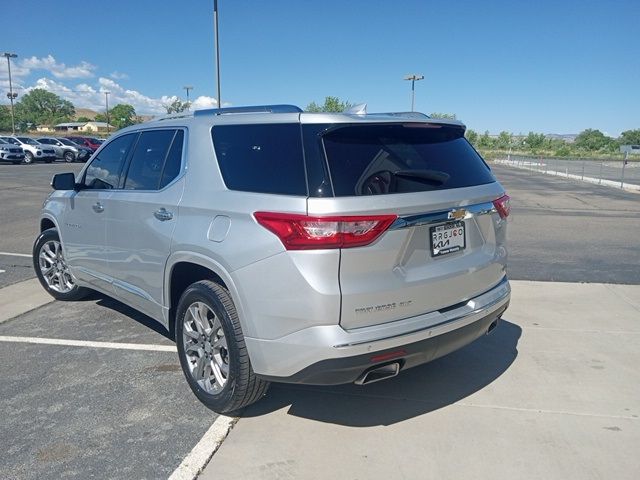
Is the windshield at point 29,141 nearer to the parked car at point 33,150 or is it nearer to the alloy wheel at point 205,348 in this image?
the parked car at point 33,150

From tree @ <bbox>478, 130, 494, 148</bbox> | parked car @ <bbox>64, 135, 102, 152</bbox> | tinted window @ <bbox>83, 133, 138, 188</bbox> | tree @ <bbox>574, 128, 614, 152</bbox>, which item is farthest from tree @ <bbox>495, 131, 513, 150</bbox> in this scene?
tinted window @ <bbox>83, 133, 138, 188</bbox>

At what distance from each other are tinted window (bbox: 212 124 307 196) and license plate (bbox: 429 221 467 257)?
2.59 ft

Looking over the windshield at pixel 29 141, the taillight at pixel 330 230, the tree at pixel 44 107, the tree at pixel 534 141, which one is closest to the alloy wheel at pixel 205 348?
the taillight at pixel 330 230

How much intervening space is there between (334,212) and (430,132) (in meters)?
1.05

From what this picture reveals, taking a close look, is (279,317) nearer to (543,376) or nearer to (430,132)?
(430,132)

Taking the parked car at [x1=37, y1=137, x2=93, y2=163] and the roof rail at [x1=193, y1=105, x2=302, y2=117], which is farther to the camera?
the parked car at [x1=37, y1=137, x2=93, y2=163]

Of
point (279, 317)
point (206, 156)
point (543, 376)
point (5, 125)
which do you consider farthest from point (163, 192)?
point (5, 125)

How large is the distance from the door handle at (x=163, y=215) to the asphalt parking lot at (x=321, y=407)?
3.90 feet

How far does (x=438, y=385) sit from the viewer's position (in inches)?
146

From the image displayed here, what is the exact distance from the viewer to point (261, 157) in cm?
304

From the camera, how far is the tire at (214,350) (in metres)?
3.01

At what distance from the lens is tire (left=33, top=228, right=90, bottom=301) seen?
5406mm

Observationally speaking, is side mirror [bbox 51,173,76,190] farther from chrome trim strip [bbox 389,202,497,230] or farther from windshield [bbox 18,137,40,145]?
windshield [bbox 18,137,40,145]

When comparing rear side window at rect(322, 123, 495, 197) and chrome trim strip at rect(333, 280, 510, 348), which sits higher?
rear side window at rect(322, 123, 495, 197)
